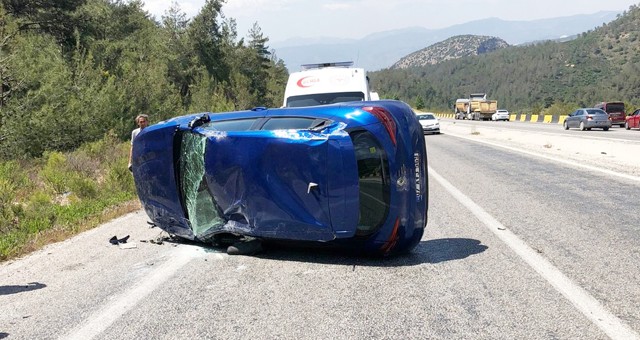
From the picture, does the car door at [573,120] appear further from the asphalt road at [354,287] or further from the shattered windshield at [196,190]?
the shattered windshield at [196,190]

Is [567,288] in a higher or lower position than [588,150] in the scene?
higher

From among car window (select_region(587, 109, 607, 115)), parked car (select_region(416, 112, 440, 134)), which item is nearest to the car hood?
parked car (select_region(416, 112, 440, 134))

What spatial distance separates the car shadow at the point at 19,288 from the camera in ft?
16.0

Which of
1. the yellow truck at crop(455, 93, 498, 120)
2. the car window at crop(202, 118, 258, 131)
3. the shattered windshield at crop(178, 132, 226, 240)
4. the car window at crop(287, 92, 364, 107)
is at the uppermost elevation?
the car window at crop(287, 92, 364, 107)

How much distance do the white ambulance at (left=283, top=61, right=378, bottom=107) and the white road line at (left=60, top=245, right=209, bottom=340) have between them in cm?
874

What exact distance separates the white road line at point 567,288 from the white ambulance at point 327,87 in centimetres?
762

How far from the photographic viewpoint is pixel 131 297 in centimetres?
454

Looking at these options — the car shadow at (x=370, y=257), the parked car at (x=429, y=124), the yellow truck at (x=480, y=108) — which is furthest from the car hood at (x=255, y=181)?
the yellow truck at (x=480, y=108)

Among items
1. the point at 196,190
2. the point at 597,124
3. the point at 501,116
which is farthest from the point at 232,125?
the point at 501,116

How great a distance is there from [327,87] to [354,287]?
10.4 m

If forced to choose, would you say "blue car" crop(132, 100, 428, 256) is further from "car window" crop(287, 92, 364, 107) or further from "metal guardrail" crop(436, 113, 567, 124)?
"metal guardrail" crop(436, 113, 567, 124)

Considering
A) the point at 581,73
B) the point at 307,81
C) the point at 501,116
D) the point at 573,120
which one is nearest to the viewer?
the point at 307,81

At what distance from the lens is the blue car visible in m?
5.00

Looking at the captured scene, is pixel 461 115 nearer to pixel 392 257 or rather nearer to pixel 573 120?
pixel 573 120
